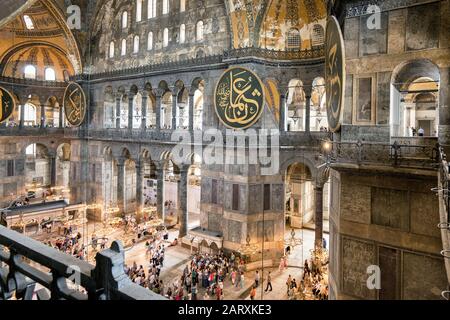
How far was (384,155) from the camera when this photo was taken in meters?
6.61

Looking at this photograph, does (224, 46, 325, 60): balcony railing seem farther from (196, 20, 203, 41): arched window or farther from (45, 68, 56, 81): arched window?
(45, 68, 56, 81): arched window

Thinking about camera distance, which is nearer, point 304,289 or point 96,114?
point 304,289

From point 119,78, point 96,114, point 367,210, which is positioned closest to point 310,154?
point 367,210

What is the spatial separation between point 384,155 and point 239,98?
701cm

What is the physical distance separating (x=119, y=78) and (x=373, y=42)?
15768 mm

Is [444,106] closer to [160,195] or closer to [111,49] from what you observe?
[160,195]

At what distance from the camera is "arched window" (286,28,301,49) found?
539 inches

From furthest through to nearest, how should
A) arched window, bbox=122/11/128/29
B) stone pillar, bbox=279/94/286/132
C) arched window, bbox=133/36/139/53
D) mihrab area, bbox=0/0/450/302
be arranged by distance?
arched window, bbox=122/11/128/29, arched window, bbox=133/36/139/53, stone pillar, bbox=279/94/286/132, mihrab area, bbox=0/0/450/302

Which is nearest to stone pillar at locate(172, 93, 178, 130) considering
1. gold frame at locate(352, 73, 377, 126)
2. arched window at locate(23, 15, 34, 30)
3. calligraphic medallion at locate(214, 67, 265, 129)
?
calligraphic medallion at locate(214, 67, 265, 129)

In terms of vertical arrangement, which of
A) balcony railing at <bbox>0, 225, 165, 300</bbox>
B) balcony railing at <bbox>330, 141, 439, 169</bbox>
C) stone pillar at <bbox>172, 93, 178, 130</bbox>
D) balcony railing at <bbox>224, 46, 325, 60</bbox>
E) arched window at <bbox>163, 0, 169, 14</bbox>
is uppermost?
arched window at <bbox>163, 0, 169, 14</bbox>

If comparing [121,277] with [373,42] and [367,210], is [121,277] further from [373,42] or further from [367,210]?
[373,42]

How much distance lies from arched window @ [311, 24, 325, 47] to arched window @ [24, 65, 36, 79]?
745 inches

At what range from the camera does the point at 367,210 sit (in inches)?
275
